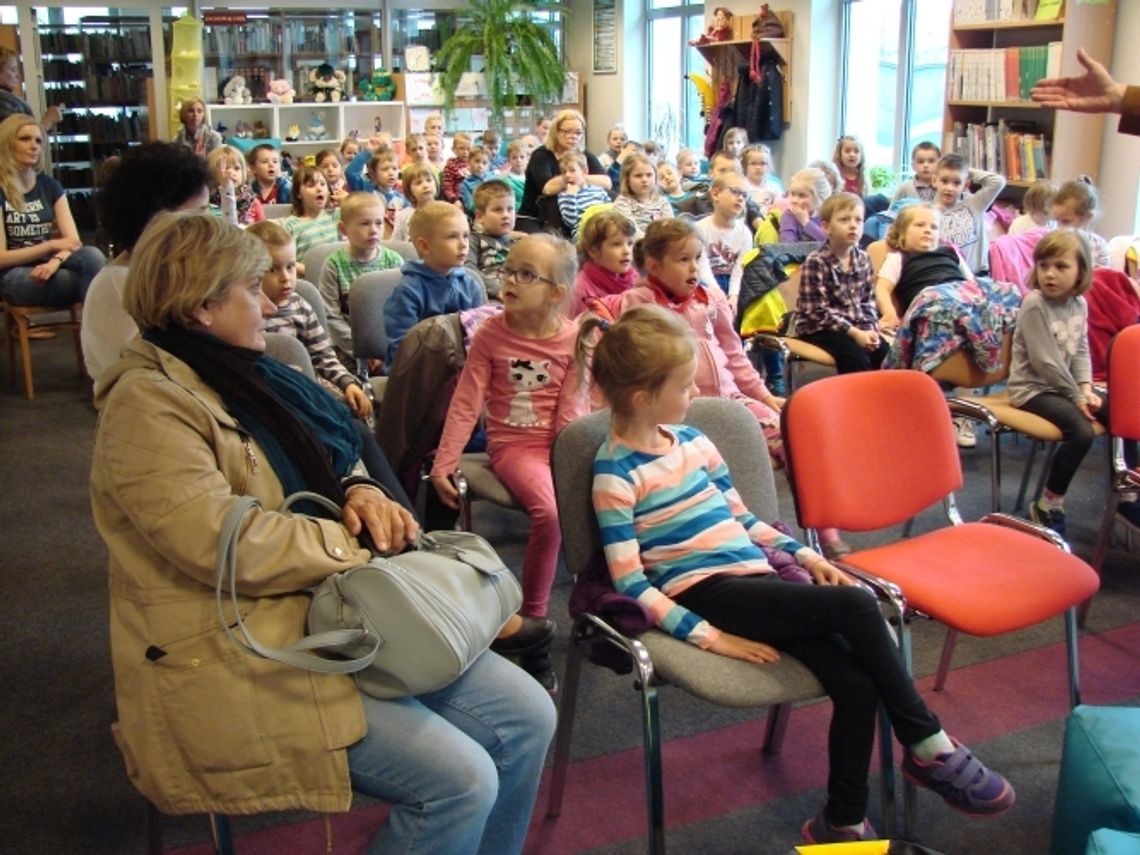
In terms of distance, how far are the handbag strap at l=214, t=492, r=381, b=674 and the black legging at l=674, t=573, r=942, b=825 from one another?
28.3 inches

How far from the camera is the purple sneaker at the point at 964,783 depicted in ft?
6.75

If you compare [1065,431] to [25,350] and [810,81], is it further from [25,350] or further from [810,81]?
[810,81]

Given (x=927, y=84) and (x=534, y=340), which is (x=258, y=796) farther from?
(x=927, y=84)

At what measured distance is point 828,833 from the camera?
6.81 feet

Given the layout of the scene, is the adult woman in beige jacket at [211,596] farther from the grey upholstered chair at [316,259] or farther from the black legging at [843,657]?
the grey upholstered chair at [316,259]

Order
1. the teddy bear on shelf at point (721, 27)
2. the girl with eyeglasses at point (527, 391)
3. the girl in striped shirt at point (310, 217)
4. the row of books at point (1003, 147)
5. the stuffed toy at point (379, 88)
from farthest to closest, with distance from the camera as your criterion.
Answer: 1. the stuffed toy at point (379, 88)
2. the teddy bear on shelf at point (721, 27)
3. the row of books at point (1003, 147)
4. the girl in striped shirt at point (310, 217)
5. the girl with eyeglasses at point (527, 391)

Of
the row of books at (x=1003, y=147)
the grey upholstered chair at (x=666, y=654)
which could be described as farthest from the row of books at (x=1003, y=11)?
the grey upholstered chair at (x=666, y=654)

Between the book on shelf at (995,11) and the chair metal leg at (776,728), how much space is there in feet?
16.2

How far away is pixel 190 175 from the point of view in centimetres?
273

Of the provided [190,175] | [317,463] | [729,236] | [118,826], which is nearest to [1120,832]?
[317,463]

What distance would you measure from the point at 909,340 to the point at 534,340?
1814 millimetres

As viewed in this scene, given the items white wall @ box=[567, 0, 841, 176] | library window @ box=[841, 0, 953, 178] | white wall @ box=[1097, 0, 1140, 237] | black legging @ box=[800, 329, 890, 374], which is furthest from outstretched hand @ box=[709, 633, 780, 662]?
white wall @ box=[567, 0, 841, 176]

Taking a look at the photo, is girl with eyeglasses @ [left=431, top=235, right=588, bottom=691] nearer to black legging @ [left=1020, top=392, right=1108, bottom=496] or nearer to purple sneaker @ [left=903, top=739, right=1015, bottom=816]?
purple sneaker @ [left=903, top=739, right=1015, bottom=816]

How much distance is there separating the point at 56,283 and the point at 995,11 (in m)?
5.19
